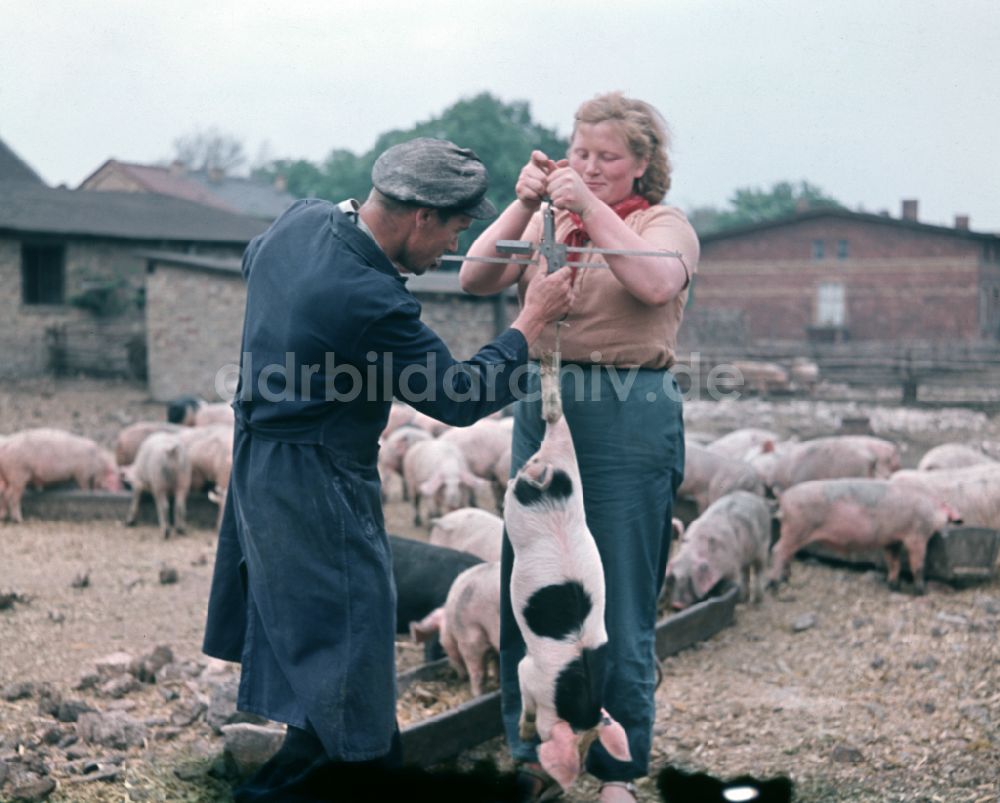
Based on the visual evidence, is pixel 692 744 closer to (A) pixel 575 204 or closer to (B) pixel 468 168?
(A) pixel 575 204

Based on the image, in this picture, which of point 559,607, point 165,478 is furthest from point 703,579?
point 165,478

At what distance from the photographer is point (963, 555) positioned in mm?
6887

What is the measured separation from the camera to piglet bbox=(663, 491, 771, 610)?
20.7 feet

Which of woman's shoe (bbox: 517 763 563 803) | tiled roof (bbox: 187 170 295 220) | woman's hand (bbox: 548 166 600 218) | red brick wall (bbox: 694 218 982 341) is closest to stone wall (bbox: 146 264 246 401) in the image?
woman's shoe (bbox: 517 763 563 803)

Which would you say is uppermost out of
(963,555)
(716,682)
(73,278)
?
(73,278)

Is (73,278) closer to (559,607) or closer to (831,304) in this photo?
(559,607)

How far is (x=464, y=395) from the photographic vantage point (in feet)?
9.13

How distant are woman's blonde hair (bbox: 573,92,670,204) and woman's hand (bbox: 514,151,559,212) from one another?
0.76ft

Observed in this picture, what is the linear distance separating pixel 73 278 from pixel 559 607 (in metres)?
21.4

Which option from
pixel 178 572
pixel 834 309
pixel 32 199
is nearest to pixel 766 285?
pixel 834 309

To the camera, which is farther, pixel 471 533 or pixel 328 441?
pixel 471 533

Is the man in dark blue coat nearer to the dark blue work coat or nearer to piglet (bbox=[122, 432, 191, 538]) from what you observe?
the dark blue work coat

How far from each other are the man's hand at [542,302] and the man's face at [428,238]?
0.89 feet

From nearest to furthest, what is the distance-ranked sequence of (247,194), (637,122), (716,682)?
(637,122) → (716,682) → (247,194)
